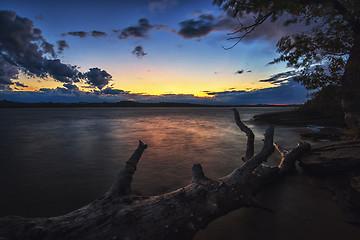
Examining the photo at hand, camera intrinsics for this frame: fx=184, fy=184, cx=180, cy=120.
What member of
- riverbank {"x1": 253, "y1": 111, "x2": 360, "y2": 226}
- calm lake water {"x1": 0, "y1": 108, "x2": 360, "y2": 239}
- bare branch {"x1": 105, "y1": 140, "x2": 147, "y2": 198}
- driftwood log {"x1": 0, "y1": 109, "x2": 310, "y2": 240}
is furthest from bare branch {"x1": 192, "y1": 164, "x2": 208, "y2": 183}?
riverbank {"x1": 253, "y1": 111, "x2": 360, "y2": 226}

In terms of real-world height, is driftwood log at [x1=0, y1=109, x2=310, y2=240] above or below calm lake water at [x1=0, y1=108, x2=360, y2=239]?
above

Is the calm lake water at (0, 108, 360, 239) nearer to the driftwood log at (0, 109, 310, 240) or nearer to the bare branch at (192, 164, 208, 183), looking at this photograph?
the driftwood log at (0, 109, 310, 240)

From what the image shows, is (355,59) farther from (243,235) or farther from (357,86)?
(243,235)

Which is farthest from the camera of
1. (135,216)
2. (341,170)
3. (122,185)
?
(341,170)

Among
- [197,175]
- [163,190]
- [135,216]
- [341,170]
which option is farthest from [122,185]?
[341,170]

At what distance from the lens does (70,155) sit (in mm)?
9891

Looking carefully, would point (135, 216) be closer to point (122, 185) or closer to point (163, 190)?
point (122, 185)

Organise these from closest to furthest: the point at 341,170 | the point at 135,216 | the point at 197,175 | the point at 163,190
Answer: the point at 135,216 < the point at 197,175 < the point at 341,170 < the point at 163,190

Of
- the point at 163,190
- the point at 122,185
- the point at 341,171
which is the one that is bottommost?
the point at 163,190

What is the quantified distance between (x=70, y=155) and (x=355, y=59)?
13.5m

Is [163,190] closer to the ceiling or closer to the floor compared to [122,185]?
closer to the floor

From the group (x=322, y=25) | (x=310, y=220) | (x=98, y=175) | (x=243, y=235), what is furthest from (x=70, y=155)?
(x=322, y=25)

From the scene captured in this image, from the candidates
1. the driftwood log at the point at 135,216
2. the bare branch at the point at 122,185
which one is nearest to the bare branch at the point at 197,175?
the driftwood log at the point at 135,216

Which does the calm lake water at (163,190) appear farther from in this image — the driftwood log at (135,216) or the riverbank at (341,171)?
the driftwood log at (135,216)
